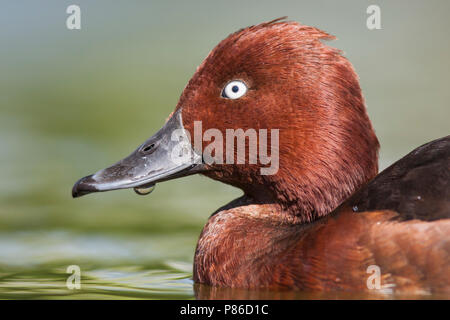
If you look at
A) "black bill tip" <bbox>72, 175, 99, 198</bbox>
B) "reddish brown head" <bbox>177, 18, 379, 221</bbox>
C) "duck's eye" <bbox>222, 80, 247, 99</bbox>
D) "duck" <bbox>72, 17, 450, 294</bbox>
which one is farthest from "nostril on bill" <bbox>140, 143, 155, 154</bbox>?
"duck's eye" <bbox>222, 80, 247, 99</bbox>

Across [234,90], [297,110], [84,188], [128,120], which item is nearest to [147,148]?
[84,188]

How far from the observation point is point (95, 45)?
45.2 feet

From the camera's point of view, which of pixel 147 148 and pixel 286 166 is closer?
pixel 286 166

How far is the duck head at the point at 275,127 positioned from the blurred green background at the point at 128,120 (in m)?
0.80

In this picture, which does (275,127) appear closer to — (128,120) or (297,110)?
(297,110)

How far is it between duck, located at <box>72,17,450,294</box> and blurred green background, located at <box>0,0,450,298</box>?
0.58 meters

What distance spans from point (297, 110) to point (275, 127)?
177mm

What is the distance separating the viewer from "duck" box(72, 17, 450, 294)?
5.37m

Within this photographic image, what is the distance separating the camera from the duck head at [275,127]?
576 cm

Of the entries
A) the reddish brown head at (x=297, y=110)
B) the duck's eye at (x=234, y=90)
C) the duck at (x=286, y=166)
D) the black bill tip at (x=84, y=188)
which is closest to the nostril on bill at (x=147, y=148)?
the duck at (x=286, y=166)

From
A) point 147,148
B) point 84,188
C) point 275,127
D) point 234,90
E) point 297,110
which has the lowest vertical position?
point 84,188

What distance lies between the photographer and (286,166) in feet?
19.1

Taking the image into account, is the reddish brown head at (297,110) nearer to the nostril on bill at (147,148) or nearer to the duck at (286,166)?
the duck at (286,166)
